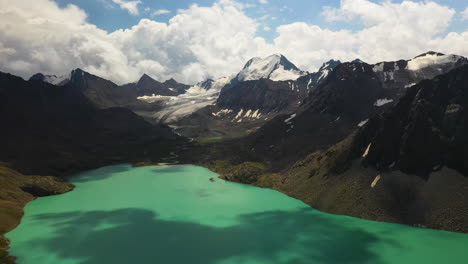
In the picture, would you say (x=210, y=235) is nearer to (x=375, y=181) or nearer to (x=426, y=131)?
(x=375, y=181)

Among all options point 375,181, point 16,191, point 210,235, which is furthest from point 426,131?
point 16,191

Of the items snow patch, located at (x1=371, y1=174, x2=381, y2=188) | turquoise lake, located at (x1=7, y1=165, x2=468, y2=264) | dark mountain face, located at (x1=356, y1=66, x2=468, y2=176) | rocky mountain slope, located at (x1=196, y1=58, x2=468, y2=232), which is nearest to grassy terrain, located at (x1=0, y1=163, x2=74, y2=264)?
turquoise lake, located at (x1=7, y1=165, x2=468, y2=264)

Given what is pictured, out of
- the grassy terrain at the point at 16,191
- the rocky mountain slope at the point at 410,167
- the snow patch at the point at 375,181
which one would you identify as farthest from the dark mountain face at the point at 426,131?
the grassy terrain at the point at 16,191

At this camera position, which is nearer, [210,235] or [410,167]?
[210,235]

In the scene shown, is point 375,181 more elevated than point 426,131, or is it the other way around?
point 426,131

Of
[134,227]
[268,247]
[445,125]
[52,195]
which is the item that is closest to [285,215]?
[268,247]

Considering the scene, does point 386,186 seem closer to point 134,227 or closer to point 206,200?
point 206,200

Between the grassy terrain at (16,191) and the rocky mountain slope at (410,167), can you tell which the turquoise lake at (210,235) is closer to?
the grassy terrain at (16,191)

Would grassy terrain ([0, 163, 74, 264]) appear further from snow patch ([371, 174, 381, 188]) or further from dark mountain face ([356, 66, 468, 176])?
dark mountain face ([356, 66, 468, 176])
